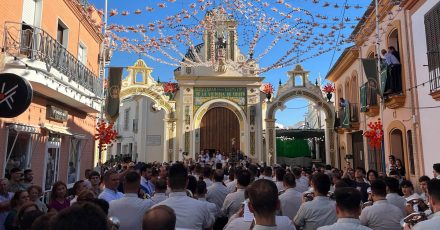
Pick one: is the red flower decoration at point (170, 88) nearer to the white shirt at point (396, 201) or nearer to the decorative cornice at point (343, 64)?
the decorative cornice at point (343, 64)

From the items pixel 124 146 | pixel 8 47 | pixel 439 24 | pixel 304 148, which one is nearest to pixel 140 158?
pixel 124 146

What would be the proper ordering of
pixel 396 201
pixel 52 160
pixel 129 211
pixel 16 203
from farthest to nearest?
pixel 52 160 → pixel 396 201 → pixel 16 203 → pixel 129 211

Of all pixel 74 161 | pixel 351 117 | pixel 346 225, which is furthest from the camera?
pixel 351 117

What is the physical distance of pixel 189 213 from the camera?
3797 mm

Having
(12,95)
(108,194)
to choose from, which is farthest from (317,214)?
(12,95)

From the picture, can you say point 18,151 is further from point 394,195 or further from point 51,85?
point 394,195

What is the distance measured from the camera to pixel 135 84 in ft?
77.5

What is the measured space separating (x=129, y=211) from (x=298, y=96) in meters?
20.8

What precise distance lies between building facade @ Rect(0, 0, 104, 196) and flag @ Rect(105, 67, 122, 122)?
401mm

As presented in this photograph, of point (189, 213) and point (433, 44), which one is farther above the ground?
point (433, 44)

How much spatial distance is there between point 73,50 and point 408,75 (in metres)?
11.8

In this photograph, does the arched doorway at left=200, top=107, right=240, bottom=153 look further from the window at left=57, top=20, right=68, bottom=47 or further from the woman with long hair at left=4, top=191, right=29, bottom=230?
the woman with long hair at left=4, top=191, right=29, bottom=230

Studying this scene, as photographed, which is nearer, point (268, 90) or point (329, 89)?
point (329, 89)

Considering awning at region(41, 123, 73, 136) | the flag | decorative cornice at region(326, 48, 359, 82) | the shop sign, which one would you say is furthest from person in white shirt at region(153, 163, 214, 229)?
decorative cornice at region(326, 48, 359, 82)
